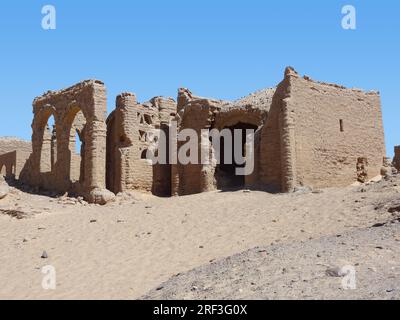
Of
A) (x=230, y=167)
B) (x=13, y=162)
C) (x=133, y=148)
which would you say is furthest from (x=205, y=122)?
(x=13, y=162)

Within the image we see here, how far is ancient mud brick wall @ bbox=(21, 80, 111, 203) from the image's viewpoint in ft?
68.3

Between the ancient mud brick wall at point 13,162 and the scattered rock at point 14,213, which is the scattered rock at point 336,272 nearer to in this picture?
the scattered rock at point 14,213

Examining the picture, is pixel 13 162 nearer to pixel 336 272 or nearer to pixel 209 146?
pixel 209 146

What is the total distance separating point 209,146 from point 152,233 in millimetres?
8604

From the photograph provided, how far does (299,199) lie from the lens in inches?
600

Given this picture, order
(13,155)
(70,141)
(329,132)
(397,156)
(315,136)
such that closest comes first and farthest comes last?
(315,136) → (329,132) → (397,156) → (70,141) → (13,155)

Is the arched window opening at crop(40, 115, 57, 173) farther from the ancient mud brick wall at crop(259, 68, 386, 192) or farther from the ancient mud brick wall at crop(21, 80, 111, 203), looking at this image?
the ancient mud brick wall at crop(259, 68, 386, 192)

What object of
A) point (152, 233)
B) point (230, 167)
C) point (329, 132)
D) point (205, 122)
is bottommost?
point (152, 233)

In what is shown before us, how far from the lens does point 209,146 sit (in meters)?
21.3

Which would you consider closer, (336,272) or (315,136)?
(336,272)

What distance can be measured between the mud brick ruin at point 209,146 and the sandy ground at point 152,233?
2.15 m

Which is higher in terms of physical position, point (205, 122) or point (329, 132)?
point (205, 122)

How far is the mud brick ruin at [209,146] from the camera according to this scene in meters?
18.2
